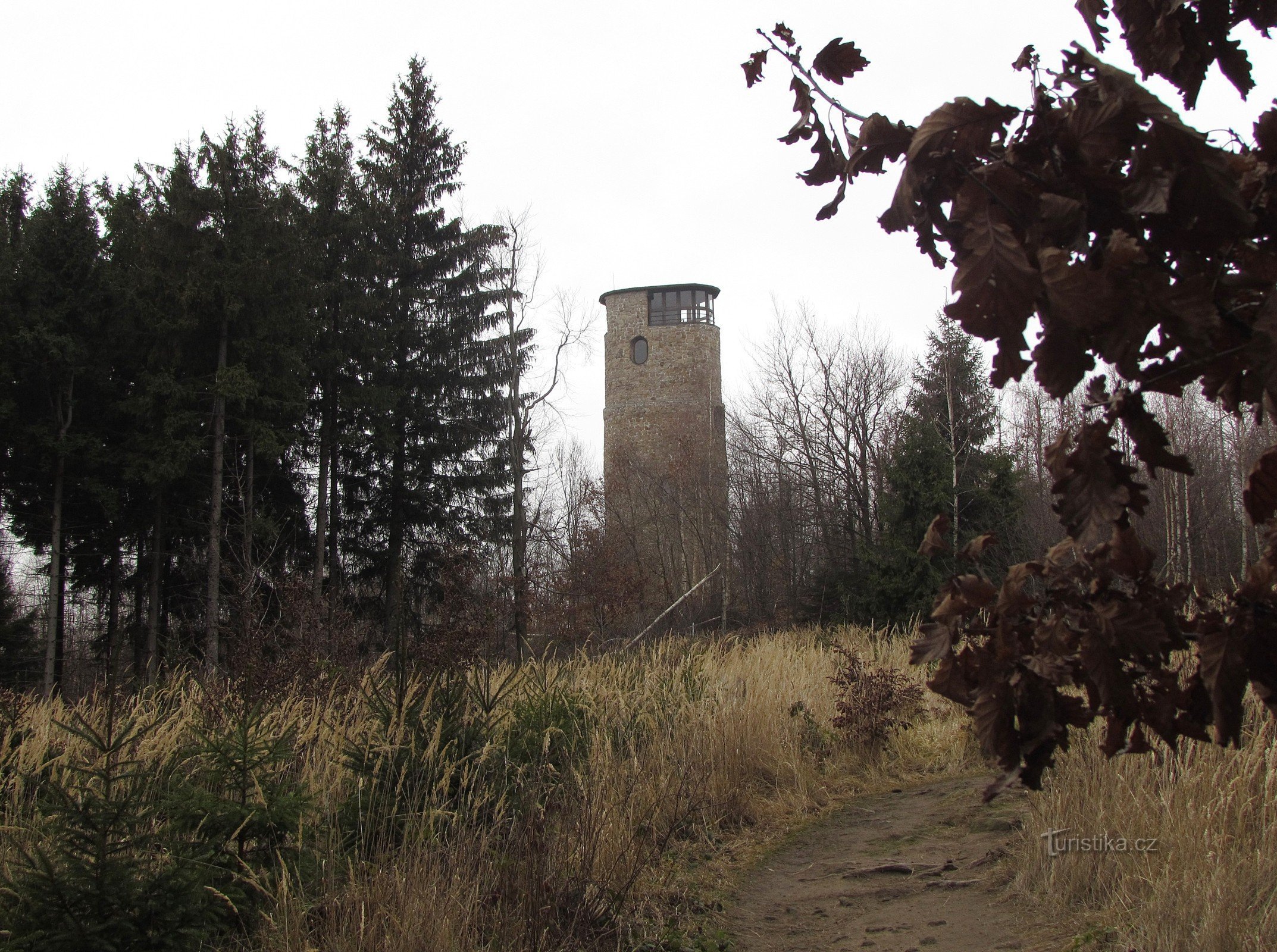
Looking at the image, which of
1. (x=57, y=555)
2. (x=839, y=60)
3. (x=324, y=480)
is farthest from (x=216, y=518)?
(x=839, y=60)

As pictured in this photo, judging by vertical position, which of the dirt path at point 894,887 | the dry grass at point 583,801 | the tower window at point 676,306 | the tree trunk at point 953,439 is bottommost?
the dirt path at point 894,887

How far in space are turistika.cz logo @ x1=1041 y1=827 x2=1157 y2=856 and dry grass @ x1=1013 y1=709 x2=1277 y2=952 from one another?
0.02 meters

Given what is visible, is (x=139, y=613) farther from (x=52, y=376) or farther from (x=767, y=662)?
(x=767, y=662)

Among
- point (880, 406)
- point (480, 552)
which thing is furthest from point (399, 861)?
point (880, 406)

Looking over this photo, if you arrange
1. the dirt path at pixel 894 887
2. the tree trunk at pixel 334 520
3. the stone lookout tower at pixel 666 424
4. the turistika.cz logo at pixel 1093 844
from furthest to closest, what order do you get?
the stone lookout tower at pixel 666 424
the tree trunk at pixel 334 520
the dirt path at pixel 894 887
the turistika.cz logo at pixel 1093 844

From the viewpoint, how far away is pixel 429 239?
2538 centimetres

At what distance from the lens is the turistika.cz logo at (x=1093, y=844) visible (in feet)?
12.3

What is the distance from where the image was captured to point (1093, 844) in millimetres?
3945

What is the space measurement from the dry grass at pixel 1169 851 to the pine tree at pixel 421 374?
2020 centimetres

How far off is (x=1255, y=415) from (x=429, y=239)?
83.7 ft

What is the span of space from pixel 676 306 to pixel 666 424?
5117mm

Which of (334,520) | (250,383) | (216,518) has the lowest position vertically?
(216,518)

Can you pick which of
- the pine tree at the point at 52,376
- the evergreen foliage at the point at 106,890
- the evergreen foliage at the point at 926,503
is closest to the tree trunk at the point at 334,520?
the pine tree at the point at 52,376

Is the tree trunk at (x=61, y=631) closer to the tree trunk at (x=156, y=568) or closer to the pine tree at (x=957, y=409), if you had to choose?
the tree trunk at (x=156, y=568)
